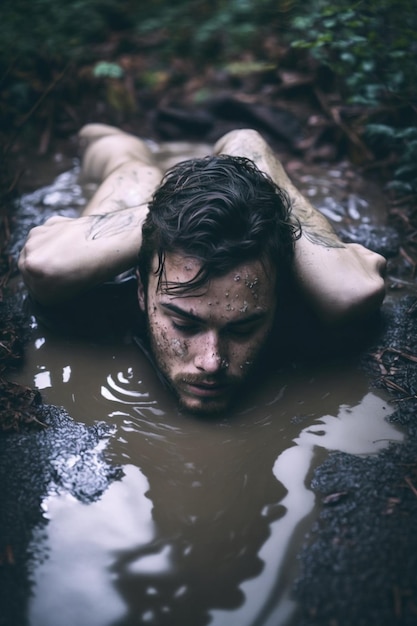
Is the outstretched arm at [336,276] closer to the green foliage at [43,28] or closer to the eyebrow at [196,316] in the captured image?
the eyebrow at [196,316]

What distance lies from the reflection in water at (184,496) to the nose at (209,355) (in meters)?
0.30

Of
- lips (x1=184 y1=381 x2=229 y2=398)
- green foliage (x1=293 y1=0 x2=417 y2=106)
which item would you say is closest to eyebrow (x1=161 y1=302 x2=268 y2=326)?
lips (x1=184 y1=381 x2=229 y2=398)

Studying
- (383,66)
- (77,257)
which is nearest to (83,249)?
(77,257)

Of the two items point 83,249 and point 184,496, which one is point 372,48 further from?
point 184,496

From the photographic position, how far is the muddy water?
6.60 feet

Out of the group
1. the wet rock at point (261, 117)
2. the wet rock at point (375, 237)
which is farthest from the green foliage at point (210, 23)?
the wet rock at point (375, 237)

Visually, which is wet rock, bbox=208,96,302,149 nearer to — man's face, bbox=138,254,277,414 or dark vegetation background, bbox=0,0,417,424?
dark vegetation background, bbox=0,0,417,424

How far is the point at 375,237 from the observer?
12.9ft

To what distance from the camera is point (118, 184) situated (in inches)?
148

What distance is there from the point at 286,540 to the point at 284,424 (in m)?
0.63

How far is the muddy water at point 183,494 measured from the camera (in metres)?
2.01

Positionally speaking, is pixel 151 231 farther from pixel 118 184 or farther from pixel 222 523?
pixel 222 523

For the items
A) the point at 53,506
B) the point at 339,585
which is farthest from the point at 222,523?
the point at 53,506

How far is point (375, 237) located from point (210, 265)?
1681 mm
